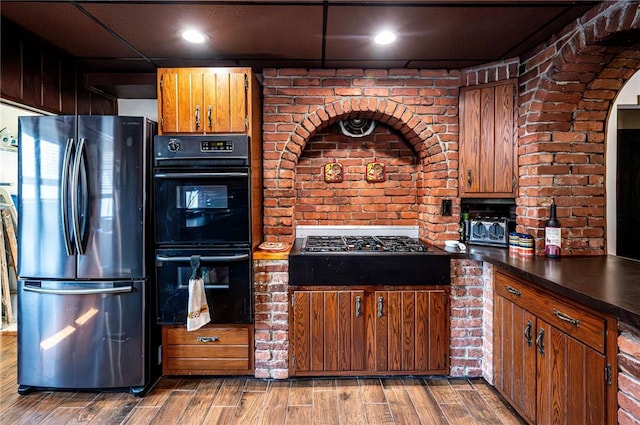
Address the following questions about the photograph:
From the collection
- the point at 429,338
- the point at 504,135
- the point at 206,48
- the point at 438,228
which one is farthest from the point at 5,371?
the point at 504,135

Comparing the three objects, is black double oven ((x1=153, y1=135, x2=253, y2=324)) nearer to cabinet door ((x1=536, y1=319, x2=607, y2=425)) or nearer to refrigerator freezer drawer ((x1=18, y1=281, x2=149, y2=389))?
refrigerator freezer drawer ((x1=18, y1=281, x2=149, y2=389))

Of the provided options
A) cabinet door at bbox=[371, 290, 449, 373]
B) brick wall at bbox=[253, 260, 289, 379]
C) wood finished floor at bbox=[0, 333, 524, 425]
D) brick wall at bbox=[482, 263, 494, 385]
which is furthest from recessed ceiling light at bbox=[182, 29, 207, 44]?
brick wall at bbox=[482, 263, 494, 385]

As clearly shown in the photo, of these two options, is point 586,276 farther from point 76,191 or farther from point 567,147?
point 76,191

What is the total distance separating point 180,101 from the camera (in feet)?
7.76

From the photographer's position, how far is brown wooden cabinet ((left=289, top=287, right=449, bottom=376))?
7.73ft

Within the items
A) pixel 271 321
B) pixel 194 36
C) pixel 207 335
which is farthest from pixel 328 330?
pixel 194 36

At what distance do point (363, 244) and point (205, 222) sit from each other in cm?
117

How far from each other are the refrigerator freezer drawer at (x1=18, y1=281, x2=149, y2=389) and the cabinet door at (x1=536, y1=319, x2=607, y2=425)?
7.63ft

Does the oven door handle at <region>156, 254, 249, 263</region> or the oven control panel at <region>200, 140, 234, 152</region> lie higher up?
the oven control panel at <region>200, 140, 234, 152</region>

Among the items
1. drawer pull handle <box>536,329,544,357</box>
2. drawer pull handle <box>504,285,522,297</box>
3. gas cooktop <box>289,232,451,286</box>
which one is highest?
gas cooktop <box>289,232,451,286</box>

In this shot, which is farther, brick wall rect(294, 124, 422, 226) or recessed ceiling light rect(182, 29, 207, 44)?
brick wall rect(294, 124, 422, 226)

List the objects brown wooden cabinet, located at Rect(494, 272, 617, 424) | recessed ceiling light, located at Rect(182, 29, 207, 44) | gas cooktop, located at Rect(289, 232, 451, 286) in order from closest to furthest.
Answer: brown wooden cabinet, located at Rect(494, 272, 617, 424) → recessed ceiling light, located at Rect(182, 29, 207, 44) → gas cooktop, located at Rect(289, 232, 451, 286)

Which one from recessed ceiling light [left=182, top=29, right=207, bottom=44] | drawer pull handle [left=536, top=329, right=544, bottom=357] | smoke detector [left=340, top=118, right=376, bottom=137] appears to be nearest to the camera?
drawer pull handle [left=536, top=329, right=544, bottom=357]

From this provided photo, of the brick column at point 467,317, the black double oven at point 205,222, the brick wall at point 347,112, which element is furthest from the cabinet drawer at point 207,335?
the brick column at point 467,317
